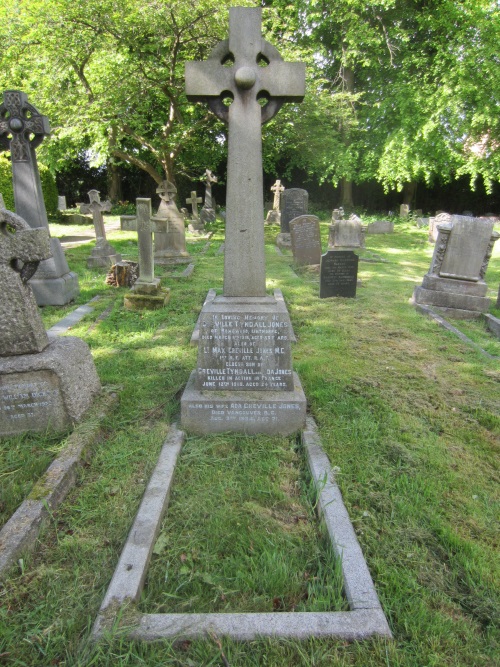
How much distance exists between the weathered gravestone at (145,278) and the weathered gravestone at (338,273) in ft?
8.90

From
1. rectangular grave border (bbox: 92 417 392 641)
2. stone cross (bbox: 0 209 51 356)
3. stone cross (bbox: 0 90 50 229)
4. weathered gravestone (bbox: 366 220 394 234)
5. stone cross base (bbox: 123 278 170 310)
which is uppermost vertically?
stone cross (bbox: 0 90 50 229)

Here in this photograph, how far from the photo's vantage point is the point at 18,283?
3021 mm

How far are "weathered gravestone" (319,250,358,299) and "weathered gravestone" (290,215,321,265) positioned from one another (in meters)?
2.52

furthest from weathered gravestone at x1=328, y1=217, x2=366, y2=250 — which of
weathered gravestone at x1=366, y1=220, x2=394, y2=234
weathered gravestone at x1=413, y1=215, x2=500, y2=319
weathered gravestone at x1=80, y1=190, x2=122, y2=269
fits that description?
weathered gravestone at x1=80, y1=190, x2=122, y2=269

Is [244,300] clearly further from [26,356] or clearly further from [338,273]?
[338,273]

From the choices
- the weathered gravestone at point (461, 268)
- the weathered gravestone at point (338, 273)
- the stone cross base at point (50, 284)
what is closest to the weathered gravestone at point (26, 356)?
the stone cross base at point (50, 284)

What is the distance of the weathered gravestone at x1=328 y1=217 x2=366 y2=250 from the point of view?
41.2 feet

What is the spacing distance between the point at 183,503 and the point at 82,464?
791 millimetres

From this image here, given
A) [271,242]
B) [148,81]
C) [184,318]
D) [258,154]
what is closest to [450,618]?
[258,154]

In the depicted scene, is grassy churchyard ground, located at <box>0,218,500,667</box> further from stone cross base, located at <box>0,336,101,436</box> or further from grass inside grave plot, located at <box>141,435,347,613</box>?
stone cross base, located at <box>0,336,101,436</box>

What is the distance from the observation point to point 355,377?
4.23 m

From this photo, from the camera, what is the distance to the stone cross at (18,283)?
295 centimetres

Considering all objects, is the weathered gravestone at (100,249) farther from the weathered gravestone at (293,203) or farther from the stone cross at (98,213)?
the weathered gravestone at (293,203)

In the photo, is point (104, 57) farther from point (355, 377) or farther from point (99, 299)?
point (355, 377)
